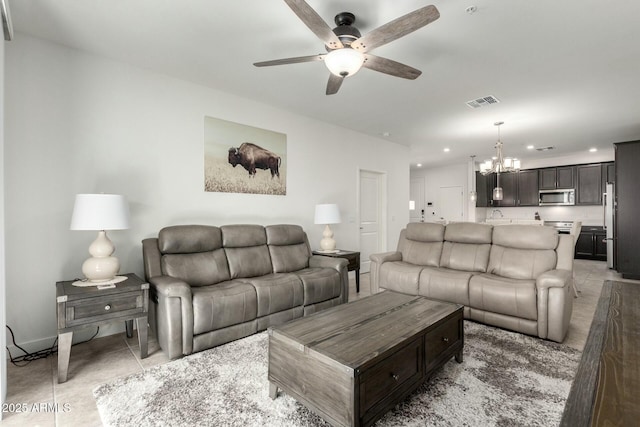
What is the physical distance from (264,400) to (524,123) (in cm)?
533

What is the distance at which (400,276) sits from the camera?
3.62 metres

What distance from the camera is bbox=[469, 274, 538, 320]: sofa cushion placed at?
108 inches

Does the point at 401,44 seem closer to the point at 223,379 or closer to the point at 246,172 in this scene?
the point at 246,172

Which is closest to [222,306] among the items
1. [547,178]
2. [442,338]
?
[442,338]

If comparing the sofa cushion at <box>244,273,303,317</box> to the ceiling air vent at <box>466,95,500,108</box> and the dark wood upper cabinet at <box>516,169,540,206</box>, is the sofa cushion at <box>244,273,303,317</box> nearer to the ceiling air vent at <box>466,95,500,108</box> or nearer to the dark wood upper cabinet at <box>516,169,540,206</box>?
the ceiling air vent at <box>466,95,500,108</box>

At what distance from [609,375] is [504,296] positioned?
259 centimetres

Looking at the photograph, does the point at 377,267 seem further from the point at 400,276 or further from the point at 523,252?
the point at 523,252

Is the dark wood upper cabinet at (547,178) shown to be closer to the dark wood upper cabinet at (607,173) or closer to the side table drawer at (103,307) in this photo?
the dark wood upper cabinet at (607,173)

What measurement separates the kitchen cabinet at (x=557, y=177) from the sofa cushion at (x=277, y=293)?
763 centimetres

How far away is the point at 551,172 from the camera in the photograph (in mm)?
7680

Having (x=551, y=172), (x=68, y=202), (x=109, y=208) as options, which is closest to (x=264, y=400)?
(x=109, y=208)

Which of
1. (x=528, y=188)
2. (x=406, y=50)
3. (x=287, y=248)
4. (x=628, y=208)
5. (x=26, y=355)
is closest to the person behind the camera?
(x=26, y=355)

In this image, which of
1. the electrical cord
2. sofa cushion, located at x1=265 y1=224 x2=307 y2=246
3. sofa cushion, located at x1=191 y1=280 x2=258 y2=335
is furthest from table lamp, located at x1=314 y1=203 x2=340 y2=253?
the electrical cord

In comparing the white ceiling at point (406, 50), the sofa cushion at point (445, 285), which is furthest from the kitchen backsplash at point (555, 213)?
the sofa cushion at point (445, 285)
